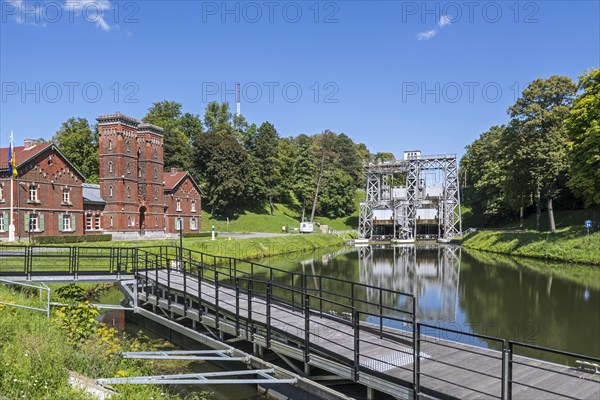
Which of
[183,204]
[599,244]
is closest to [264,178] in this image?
[183,204]

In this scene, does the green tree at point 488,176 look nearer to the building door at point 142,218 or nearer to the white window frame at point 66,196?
the building door at point 142,218

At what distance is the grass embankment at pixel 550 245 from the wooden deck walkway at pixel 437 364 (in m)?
29.7

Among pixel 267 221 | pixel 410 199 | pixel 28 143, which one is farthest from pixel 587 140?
pixel 28 143

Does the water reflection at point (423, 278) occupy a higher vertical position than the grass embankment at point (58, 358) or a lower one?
lower

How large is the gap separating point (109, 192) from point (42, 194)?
786cm

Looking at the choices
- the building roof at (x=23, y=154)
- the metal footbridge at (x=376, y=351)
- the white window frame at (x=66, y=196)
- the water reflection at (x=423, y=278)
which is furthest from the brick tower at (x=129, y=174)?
the metal footbridge at (x=376, y=351)

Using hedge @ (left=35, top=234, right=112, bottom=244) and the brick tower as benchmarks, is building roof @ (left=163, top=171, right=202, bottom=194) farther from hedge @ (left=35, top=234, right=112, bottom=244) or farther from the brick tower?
hedge @ (left=35, top=234, right=112, bottom=244)

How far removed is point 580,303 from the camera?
62.6 ft

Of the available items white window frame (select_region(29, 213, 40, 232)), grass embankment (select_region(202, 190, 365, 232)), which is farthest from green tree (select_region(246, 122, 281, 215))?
white window frame (select_region(29, 213, 40, 232))

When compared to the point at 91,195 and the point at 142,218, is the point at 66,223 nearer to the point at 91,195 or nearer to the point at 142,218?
the point at 91,195

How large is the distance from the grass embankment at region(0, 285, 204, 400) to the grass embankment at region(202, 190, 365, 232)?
5271cm

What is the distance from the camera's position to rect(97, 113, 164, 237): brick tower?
44562 millimetres

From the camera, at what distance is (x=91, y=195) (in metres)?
44.7

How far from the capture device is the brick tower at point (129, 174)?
44562mm
